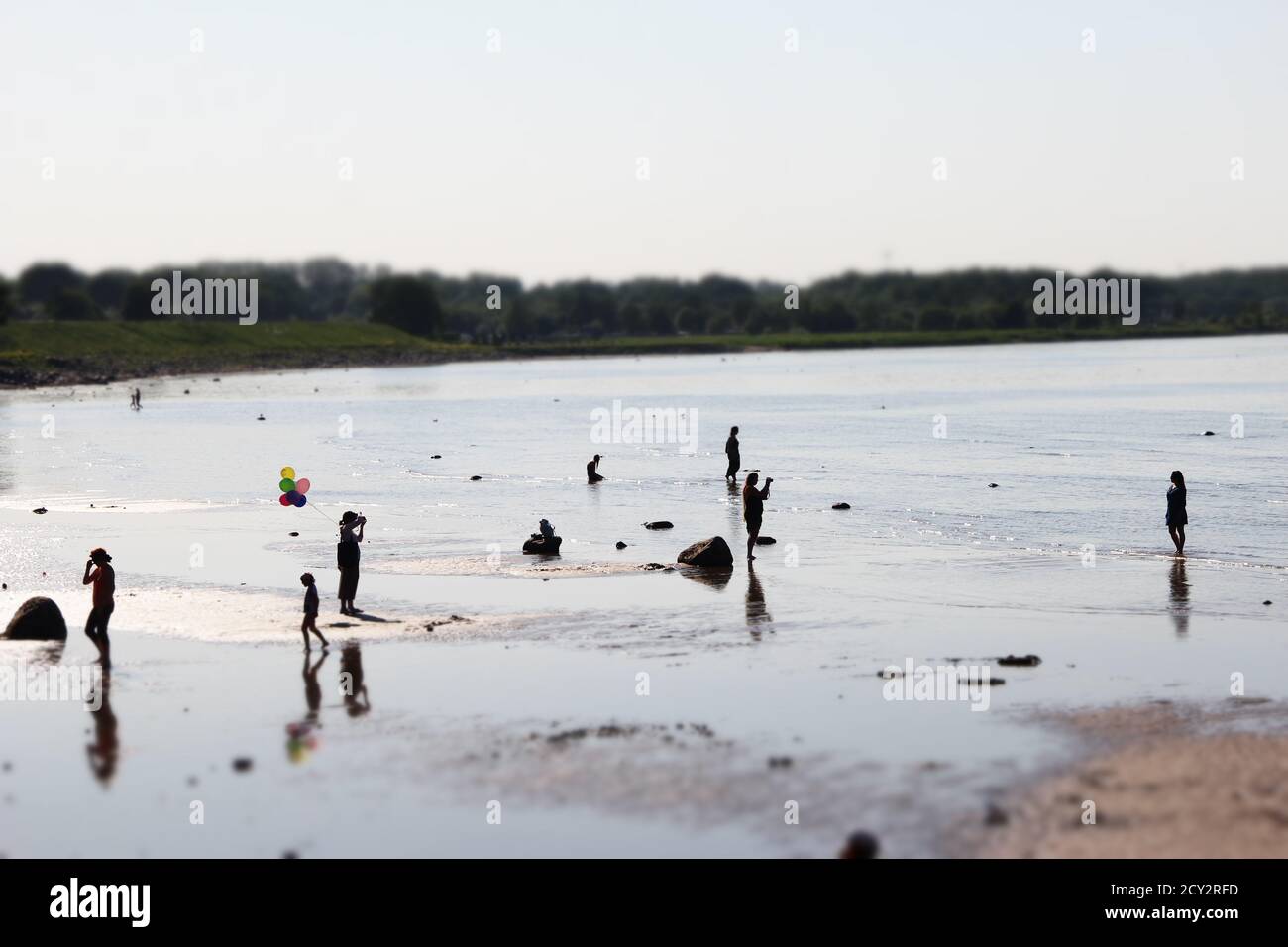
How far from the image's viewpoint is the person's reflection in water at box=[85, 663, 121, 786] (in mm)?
16484

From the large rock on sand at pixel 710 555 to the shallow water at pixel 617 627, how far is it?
2.40 feet

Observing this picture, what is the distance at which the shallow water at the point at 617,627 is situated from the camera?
15289 mm

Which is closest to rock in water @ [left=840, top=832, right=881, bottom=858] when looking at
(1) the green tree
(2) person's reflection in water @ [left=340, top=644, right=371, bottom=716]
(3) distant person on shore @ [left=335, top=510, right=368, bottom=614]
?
(2) person's reflection in water @ [left=340, top=644, right=371, bottom=716]

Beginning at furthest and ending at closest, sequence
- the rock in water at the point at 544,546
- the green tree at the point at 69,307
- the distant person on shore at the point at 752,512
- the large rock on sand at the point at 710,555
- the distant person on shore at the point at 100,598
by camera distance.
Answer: the green tree at the point at 69,307
the rock in water at the point at 544,546
the distant person on shore at the point at 752,512
the large rock on sand at the point at 710,555
the distant person on shore at the point at 100,598

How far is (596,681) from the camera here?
20.4 m

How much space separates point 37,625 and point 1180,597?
64.6 feet

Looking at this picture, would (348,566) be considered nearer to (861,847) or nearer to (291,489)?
(291,489)

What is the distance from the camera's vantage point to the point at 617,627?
79.6ft

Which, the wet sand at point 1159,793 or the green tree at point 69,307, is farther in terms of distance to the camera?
the green tree at point 69,307

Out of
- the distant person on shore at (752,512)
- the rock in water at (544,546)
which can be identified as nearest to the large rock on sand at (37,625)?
the rock in water at (544,546)

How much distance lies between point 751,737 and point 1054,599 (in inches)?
457

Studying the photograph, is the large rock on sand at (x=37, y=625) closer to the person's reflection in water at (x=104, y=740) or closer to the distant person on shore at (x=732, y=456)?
the person's reflection in water at (x=104, y=740)

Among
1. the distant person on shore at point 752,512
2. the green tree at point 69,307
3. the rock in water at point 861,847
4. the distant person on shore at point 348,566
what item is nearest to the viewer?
the rock in water at point 861,847
